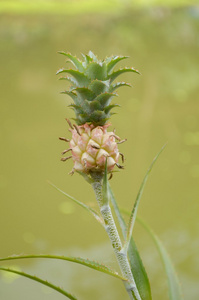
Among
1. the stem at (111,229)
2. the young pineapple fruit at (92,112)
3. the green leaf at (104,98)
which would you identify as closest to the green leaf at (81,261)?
the stem at (111,229)

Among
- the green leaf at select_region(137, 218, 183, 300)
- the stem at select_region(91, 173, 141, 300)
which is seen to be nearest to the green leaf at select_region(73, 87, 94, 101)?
the stem at select_region(91, 173, 141, 300)

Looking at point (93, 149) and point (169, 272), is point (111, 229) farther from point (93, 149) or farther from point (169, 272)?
point (169, 272)

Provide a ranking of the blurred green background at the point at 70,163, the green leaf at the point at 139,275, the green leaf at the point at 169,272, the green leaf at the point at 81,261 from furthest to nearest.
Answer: the blurred green background at the point at 70,163
the green leaf at the point at 169,272
the green leaf at the point at 139,275
the green leaf at the point at 81,261

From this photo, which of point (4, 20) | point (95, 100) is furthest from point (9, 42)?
point (95, 100)

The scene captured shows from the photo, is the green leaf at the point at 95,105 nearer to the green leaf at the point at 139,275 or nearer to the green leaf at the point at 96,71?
the green leaf at the point at 96,71

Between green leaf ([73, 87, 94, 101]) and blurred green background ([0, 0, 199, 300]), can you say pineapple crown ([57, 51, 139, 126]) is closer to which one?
green leaf ([73, 87, 94, 101])

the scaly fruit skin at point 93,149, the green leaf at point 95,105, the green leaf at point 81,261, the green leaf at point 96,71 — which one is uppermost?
the green leaf at point 96,71
